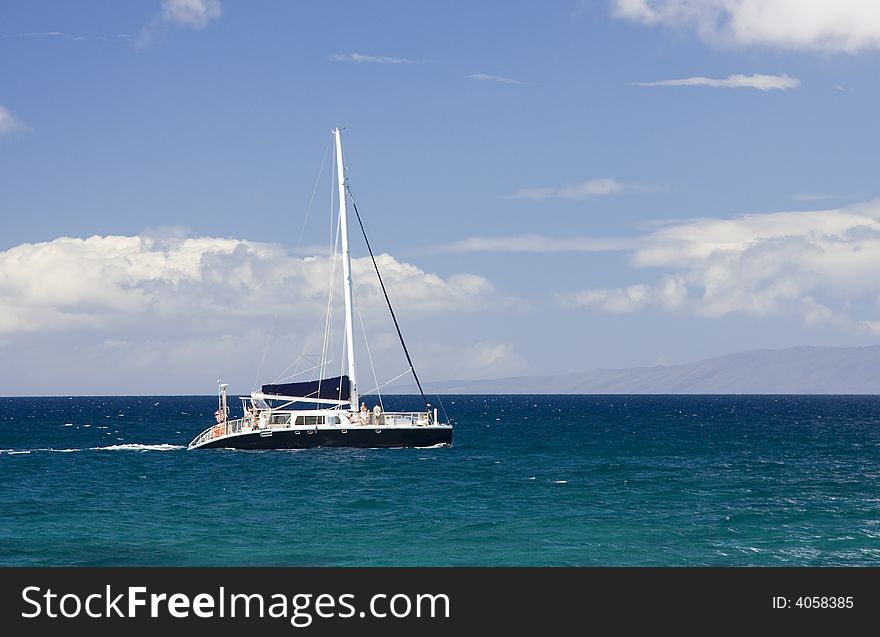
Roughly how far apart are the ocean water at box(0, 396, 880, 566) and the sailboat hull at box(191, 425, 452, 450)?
0.96 meters

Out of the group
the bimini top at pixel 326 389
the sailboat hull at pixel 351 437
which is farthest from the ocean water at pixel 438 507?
the bimini top at pixel 326 389

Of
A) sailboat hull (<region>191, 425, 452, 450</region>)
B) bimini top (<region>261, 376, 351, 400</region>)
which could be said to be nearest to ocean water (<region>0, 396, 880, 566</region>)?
sailboat hull (<region>191, 425, 452, 450</region>)

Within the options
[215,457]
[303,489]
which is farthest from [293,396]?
[303,489]

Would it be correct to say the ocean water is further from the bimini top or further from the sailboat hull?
the bimini top

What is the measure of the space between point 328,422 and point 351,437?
11.8 feet

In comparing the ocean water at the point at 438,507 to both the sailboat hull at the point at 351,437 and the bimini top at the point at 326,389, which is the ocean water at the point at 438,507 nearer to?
the sailboat hull at the point at 351,437

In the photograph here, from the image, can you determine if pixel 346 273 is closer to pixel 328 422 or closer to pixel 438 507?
pixel 328 422

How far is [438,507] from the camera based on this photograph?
158 feet

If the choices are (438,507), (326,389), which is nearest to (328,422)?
(326,389)

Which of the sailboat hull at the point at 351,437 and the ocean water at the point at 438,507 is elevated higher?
the sailboat hull at the point at 351,437

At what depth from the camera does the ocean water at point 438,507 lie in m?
36.6

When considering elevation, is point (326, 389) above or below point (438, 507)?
above

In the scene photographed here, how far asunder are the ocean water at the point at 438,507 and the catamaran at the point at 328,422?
3.88ft

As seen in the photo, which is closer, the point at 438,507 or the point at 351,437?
the point at 438,507
